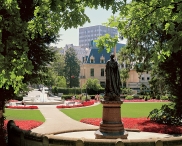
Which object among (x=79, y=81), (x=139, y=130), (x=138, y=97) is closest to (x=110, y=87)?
(x=139, y=130)

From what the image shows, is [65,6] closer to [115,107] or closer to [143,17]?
[143,17]

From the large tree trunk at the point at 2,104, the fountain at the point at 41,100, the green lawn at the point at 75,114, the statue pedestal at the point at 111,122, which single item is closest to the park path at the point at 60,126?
the green lawn at the point at 75,114

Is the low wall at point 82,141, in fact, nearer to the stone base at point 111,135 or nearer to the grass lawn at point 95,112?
the stone base at point 111,135

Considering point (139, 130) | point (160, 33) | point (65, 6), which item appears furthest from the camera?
point (160, 33)

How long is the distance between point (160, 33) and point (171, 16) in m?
9.86

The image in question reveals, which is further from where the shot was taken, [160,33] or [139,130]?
[160,33]

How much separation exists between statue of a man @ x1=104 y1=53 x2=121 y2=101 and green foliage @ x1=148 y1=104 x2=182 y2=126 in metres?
7.92

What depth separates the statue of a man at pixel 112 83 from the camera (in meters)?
12.2

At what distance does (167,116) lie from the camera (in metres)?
18.9

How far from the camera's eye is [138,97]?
184ft

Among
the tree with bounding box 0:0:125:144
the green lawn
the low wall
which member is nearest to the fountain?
the green lawn

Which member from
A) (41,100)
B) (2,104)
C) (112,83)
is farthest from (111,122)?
(41,100)

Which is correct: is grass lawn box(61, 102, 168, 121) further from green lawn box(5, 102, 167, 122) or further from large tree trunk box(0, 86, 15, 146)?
large tree trunk box(0, 86, 15, 146)

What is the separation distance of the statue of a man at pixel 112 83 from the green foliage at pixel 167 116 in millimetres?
7919
